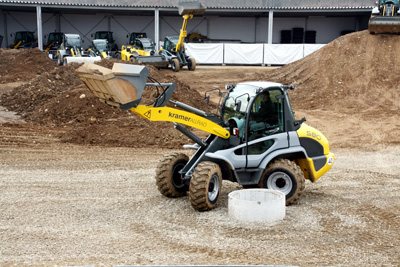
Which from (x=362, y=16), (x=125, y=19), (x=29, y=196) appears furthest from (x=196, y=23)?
(x=29, y=196)

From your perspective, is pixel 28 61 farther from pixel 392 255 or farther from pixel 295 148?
pixel 392 255

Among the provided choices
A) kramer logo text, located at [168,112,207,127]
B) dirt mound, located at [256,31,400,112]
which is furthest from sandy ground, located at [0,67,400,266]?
dirt mound, located at [256,31,400,112]

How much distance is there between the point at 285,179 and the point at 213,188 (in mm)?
1358

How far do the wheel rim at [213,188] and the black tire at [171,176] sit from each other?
83 centimetres

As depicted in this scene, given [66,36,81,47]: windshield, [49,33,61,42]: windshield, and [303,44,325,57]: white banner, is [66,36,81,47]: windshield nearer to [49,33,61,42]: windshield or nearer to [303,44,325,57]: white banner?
[49,33,61,42]: windshield

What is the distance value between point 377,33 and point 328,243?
20.4 metres

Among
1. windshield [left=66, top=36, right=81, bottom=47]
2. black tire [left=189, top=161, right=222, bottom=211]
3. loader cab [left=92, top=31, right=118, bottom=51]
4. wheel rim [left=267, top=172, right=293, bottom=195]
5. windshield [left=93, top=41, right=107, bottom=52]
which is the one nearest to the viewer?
black tire [left=189, top=161, right=222, bottom=211]

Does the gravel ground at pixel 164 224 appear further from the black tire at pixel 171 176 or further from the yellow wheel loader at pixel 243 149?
the yellow wheel loader at pixel 243 149

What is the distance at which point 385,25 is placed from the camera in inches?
986

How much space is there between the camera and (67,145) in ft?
47.7

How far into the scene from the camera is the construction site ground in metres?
7.14

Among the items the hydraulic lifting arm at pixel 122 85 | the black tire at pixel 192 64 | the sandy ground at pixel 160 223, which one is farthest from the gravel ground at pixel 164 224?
the black tire at pixel 192 64

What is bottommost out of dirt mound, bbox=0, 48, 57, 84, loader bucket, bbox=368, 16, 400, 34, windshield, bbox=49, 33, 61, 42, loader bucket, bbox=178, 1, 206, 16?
dirt mound, bbox=0, 48, 57, 84

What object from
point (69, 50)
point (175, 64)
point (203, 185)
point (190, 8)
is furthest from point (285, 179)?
point (69, 50)
